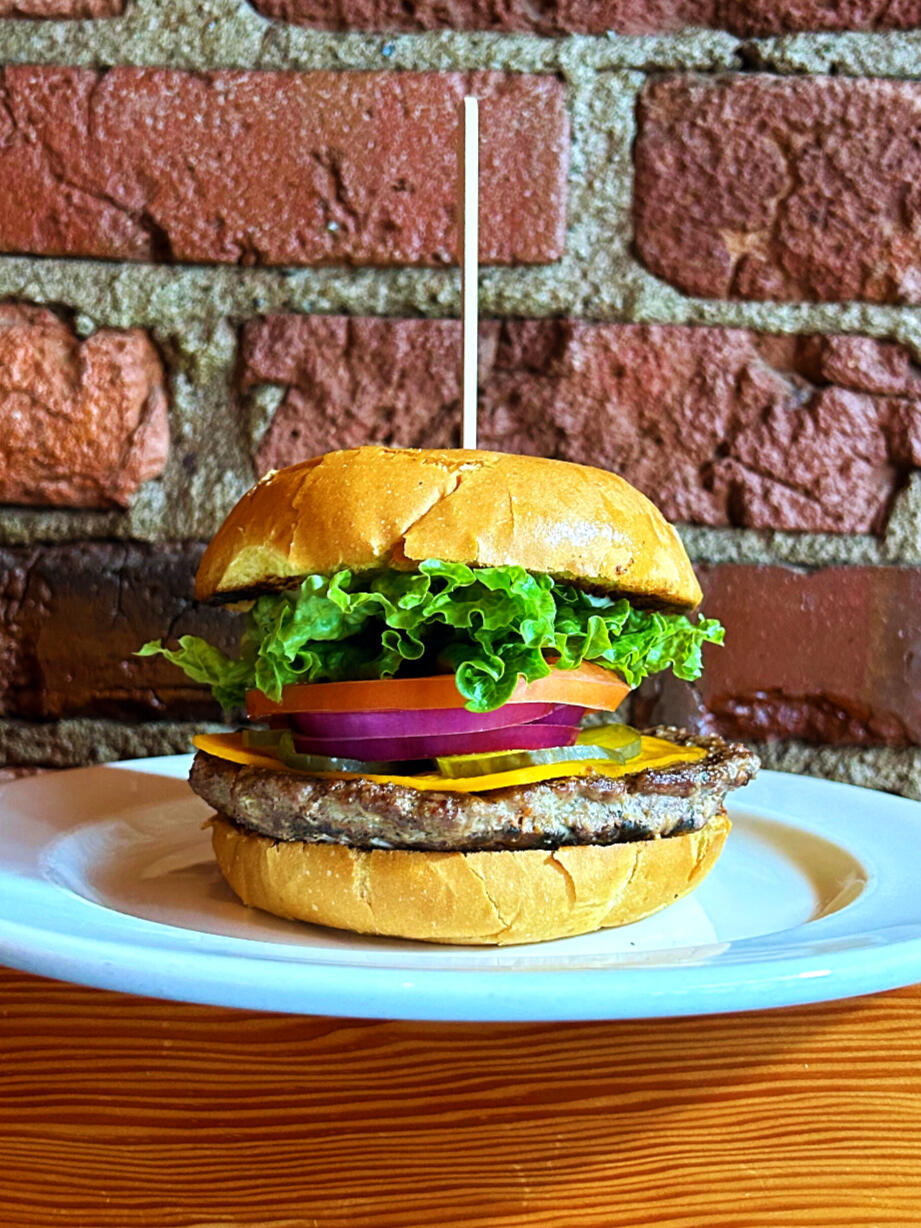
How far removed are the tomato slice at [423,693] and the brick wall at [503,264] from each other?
0.38m

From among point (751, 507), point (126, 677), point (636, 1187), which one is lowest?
point (636, 1187)

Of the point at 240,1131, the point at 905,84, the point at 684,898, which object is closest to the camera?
the point at 240,1131

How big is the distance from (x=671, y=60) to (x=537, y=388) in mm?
441

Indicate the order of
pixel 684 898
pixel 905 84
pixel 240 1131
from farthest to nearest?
pixel 905 84 < pixel 684 898 < pixel 240 1131

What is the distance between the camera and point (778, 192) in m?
1.54

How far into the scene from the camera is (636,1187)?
36.3 inches

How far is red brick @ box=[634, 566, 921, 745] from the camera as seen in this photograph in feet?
4.99

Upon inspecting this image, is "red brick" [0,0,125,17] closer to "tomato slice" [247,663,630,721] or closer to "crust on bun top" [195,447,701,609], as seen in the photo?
"crust on bun top" [195,447,701,609]

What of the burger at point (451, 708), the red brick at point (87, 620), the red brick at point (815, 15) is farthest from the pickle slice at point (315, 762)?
the red brick at point (815, 15)

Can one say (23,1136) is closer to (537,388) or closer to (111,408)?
(111,408)

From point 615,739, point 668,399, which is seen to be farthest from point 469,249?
point 615,739

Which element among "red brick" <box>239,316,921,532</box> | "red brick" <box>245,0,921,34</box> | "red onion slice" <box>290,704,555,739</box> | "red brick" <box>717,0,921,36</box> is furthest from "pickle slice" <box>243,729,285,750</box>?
"red brick" <box>717,0,921,36</box>

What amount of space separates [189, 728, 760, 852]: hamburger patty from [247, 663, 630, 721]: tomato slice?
8 centimetres

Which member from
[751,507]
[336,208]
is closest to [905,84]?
A: [751,507]
